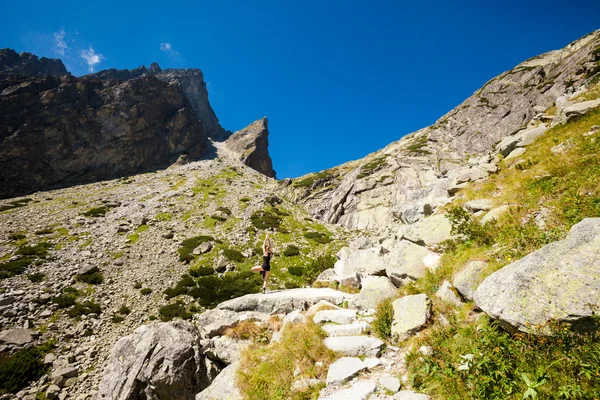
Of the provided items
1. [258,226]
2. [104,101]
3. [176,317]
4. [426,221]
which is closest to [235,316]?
[426,221]

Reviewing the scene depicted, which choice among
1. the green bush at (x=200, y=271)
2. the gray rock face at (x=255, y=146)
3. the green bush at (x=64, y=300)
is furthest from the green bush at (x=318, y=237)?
the gray rock face at (x=255, y=146)

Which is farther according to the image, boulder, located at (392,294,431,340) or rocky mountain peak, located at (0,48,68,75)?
rocky mountain peak, located at (0,48,68,75)

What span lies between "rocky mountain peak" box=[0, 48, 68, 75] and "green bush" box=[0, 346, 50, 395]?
17378 centimetres

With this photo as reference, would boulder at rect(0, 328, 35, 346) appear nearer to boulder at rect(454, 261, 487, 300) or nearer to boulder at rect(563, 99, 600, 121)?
boulder at rect(454, 261, 487, 300)

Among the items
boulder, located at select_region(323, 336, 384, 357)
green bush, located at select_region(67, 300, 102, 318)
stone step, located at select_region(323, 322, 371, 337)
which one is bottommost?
boulder, located at select_region(323, 336, 384, 357)

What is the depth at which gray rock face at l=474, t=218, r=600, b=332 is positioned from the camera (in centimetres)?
453

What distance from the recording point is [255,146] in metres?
126

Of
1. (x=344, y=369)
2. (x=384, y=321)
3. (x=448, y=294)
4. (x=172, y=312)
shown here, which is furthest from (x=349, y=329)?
(x=172, y=312)

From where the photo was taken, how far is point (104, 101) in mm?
91875

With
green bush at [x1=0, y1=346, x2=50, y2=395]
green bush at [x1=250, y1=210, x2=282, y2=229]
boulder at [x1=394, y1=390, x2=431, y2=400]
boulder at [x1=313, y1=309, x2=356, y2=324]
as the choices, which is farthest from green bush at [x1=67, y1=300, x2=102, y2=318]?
boulder at [x1=394, y1=390, x2=431, y2=400]

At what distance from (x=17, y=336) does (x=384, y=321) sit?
25.4 m

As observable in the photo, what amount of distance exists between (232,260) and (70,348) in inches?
670

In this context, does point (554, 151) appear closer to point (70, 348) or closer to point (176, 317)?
point (176, 317)

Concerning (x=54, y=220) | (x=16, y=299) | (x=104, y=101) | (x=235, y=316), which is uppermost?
(x=104, y=101)
